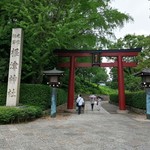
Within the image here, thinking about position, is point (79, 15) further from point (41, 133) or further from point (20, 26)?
point (41, 133)

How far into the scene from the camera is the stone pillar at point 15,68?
16.1 meters

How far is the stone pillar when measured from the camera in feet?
53.0

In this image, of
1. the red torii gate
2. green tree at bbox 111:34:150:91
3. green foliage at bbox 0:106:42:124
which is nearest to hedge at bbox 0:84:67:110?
green foliage at bbox 0:106:42:124

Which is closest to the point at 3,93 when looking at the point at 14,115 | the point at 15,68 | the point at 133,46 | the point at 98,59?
the point at 15,68

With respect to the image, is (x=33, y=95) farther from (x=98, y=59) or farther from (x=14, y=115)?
(x=98, y=59)

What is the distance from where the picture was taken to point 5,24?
18891 mm

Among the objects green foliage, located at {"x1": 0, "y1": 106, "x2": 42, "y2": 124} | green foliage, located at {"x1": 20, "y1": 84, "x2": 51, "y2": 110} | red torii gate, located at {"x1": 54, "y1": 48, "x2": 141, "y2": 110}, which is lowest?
green foliage, located at {"x1": 0, "y1": 106, "x2": 42, "y2": 124}

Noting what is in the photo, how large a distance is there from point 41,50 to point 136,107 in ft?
35.1

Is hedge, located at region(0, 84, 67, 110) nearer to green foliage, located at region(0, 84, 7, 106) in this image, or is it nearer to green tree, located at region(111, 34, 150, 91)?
green foliage, located at region(0, 84, 7, 106)

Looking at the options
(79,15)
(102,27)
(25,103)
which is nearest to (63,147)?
(25,103)

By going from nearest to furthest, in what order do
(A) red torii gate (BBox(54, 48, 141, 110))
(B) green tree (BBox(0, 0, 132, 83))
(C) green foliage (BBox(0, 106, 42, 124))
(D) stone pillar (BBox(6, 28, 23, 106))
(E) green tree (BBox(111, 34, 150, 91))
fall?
(C) green foliage (BBox(0, 106, 42, 124)) < (D) stone pillar (BBox(6, 28, 23, 106)) < (B) green tree (BBox(0, 0, 132, 83)) < (A) red torii gate (BBox(54, 48, 141, 110)) < (E) green tree (BBox(111, 34, 150, 91))

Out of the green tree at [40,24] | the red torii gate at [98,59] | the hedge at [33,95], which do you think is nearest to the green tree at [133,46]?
the red torii gate at [98,59]

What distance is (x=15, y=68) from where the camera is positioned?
54.1ft

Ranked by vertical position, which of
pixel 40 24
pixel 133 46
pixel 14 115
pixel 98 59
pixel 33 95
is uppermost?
pixel 133 46
